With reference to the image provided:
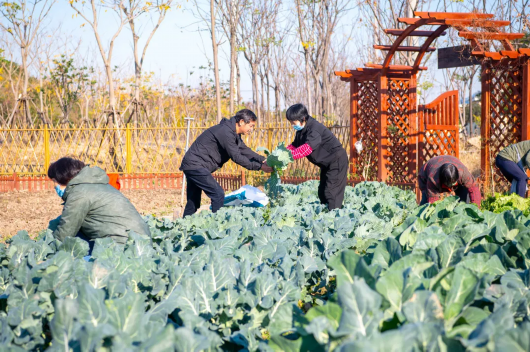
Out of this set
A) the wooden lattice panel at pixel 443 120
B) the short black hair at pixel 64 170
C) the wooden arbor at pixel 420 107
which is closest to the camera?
the short black hair at pixel 64 170

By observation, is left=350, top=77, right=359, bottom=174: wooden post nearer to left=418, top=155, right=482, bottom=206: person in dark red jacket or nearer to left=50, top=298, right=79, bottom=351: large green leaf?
left=418, top=155, right=482, bottom=206: person in dark red jacket

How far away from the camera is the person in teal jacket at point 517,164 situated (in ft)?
19.5

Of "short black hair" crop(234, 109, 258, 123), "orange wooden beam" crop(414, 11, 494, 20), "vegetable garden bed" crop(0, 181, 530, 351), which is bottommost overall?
"vegetable garden bed" crop(0, 181, 530, 351)

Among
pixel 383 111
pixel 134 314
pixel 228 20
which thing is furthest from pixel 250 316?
pixel 228 20

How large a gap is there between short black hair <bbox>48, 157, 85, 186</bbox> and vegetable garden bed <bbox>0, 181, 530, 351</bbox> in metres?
0.45

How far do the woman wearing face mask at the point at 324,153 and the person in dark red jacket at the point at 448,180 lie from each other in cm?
104

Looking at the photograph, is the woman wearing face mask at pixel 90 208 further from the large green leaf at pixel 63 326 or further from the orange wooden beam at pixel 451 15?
the orange wooden beam at pixel 451 15

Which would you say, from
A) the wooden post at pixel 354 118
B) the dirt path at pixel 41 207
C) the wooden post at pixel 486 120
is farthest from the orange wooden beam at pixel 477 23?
the dirt path at pixel 41 207

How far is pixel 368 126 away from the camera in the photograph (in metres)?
10.4

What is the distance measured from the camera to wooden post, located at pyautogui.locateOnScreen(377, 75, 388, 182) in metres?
9.64

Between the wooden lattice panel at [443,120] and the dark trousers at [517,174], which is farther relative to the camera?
the wooden lattice panel at [443,120]

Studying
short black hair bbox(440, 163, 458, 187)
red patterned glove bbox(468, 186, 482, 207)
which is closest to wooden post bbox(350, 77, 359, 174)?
red patterned glove bbox(468, 186, 482, 207)

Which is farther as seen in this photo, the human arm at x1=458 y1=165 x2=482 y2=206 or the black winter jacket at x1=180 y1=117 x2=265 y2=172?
the black winter jacket at x1=180 y1=117 x2=265 y2=172

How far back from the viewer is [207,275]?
210 cm
